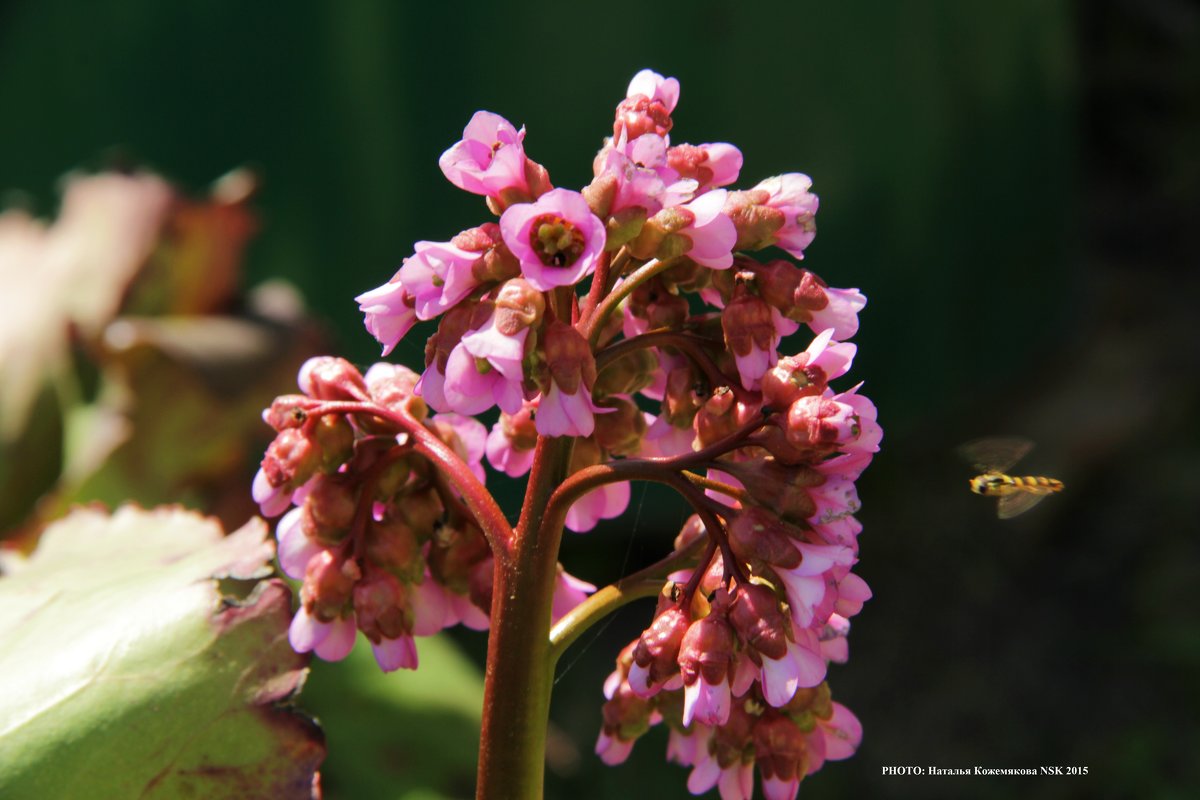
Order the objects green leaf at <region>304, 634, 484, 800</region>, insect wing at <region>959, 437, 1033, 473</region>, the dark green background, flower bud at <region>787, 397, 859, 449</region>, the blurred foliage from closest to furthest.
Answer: flower bud at <region>787, 397, 859, 449</region>, insect wing at <region>959, 437, 1033, 473</region>, green leaf at <region>304, 634, 484, 800</region>, the blurred foliage, the dark green background

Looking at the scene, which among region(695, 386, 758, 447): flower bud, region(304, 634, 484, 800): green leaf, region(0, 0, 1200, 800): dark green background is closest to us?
region(695, 386, 758, 447): flower bud

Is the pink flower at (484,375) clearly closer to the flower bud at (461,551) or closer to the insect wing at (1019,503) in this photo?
the flower bud at (461,551)

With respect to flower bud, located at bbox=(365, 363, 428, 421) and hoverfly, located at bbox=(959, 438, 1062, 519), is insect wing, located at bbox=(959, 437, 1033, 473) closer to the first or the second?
hoverfly, located at bbox=(959, 438, 1062, 519)

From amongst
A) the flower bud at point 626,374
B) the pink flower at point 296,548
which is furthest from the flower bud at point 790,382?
the pink flower at point 296,548

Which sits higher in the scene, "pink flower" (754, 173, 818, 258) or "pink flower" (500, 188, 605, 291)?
"pink flower" (500, 188, 605, 291)

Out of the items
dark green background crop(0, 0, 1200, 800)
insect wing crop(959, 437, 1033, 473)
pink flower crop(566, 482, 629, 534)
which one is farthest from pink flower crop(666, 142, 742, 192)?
dark green background crop(0, 0, 1200, 800)

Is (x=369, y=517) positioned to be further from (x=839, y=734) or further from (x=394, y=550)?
(x=839, y=734)

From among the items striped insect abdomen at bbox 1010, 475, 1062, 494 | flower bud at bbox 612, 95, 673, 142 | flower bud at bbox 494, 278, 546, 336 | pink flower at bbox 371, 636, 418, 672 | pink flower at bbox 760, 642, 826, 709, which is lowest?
striped insect abdomen at bbox 1010, 475, 1062, 494

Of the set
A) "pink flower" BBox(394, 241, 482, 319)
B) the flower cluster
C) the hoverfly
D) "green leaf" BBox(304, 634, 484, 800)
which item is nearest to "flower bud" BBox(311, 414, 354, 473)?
the flower cluster

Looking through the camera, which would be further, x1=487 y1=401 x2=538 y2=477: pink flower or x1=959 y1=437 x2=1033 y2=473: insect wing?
x1=959 y1=437 x2=1033 y2=473: insect wing

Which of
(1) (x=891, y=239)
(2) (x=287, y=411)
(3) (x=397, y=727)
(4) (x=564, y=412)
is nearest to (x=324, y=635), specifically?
(2) (x=287, y=411)
